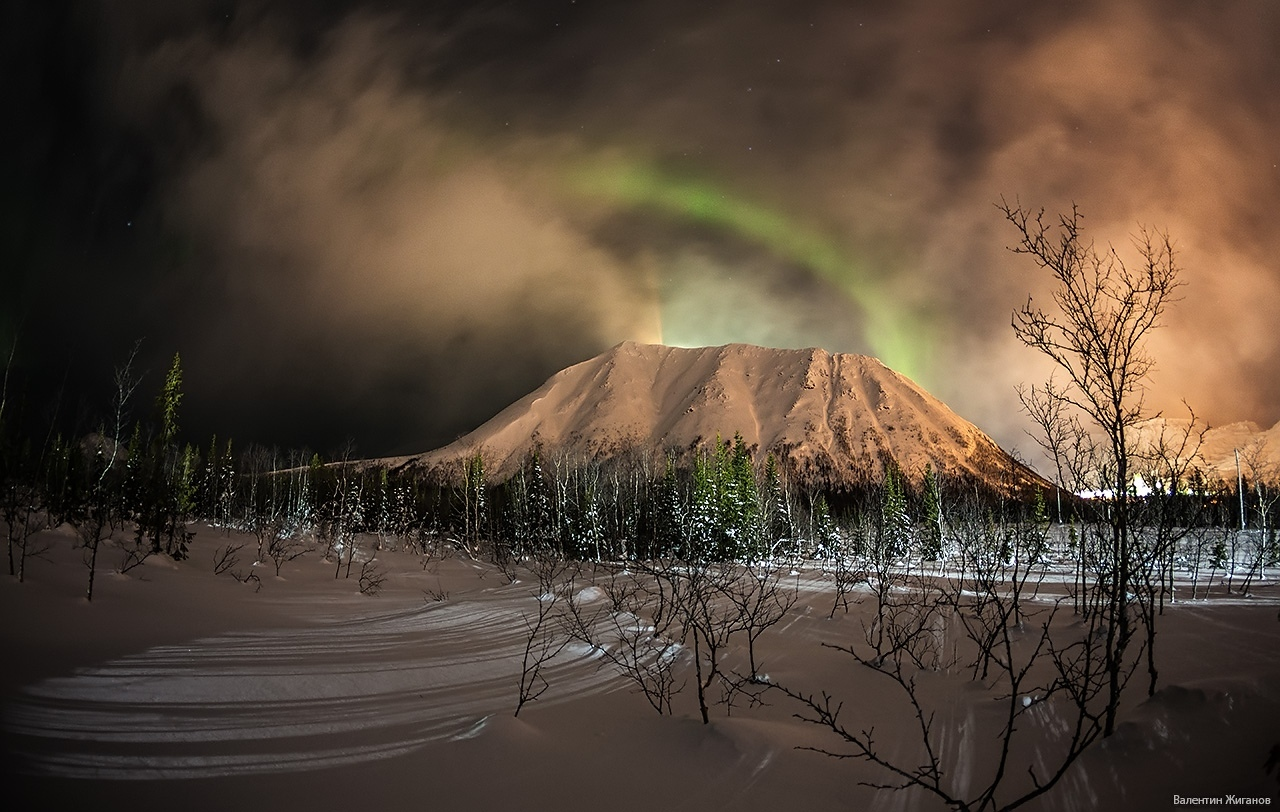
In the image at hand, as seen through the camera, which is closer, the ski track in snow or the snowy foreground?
the snowy foreground

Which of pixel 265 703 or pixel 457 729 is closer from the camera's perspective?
pixel 457 729

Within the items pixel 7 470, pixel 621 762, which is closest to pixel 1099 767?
pixel 621 762

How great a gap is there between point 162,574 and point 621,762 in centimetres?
1711

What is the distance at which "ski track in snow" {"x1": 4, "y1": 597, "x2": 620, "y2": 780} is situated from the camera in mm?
5301

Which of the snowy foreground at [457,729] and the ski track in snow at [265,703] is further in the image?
the ski track in snow at [265,703]

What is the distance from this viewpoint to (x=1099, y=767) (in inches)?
210

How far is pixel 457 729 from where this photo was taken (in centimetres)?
661

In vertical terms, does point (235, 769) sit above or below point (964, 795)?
above

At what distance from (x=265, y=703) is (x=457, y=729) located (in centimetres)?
239

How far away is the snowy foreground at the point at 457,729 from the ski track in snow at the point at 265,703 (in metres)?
0.03

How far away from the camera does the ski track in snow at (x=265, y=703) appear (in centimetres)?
530

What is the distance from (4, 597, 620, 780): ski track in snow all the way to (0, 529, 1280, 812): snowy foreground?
0.11 ft

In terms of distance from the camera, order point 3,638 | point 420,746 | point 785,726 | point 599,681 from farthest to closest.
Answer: point 599,681
point 3,638
point 785,726
point 420,746

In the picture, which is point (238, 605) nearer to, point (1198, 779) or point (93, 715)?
point (93, 715)
